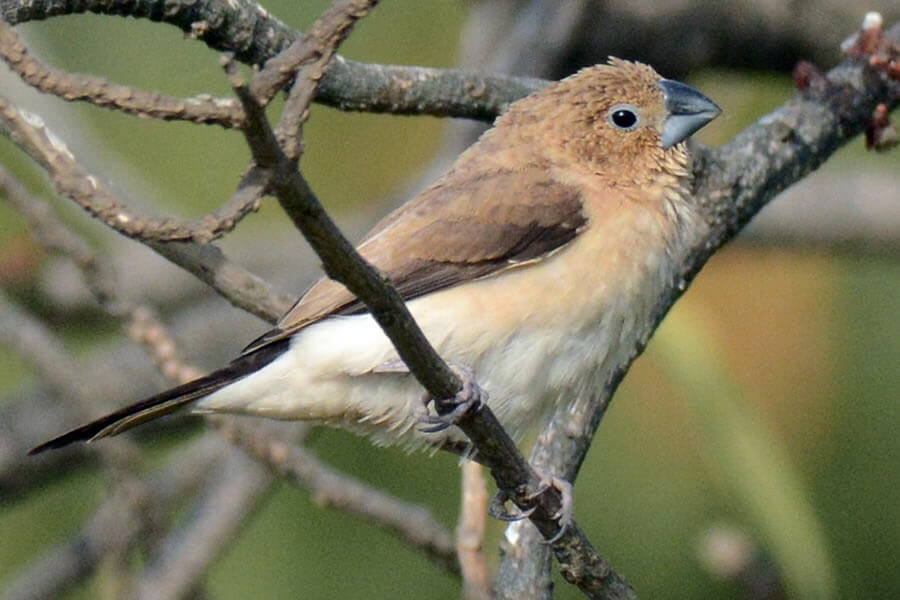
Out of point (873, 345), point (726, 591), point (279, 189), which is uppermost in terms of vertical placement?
point (279, 189)

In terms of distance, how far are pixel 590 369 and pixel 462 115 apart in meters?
0.73

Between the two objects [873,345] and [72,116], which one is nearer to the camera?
[873,345]

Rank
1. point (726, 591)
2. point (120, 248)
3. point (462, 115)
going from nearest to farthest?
point (462, 115)
point (726, 591)
point (120, 248)

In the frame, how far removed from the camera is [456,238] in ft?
10.1

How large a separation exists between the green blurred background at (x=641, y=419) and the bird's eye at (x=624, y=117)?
3.28ft

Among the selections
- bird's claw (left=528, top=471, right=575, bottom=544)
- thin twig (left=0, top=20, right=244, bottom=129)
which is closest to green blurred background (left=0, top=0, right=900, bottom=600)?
bird's claw (left=528, top=471, right=575, bottom=544)

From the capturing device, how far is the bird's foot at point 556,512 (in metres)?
2.64

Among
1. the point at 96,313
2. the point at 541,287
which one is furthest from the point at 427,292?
the point at 96,313

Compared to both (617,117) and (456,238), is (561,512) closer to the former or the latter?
(456,238)

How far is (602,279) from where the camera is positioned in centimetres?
296

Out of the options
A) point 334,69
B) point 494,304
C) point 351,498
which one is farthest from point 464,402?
point 351,498

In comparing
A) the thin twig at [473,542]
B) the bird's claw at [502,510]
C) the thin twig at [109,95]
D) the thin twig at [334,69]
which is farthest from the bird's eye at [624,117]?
the thin twig at [109,95]

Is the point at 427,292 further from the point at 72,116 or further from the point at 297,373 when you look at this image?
the point at 72,116

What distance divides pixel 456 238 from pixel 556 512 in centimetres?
69
